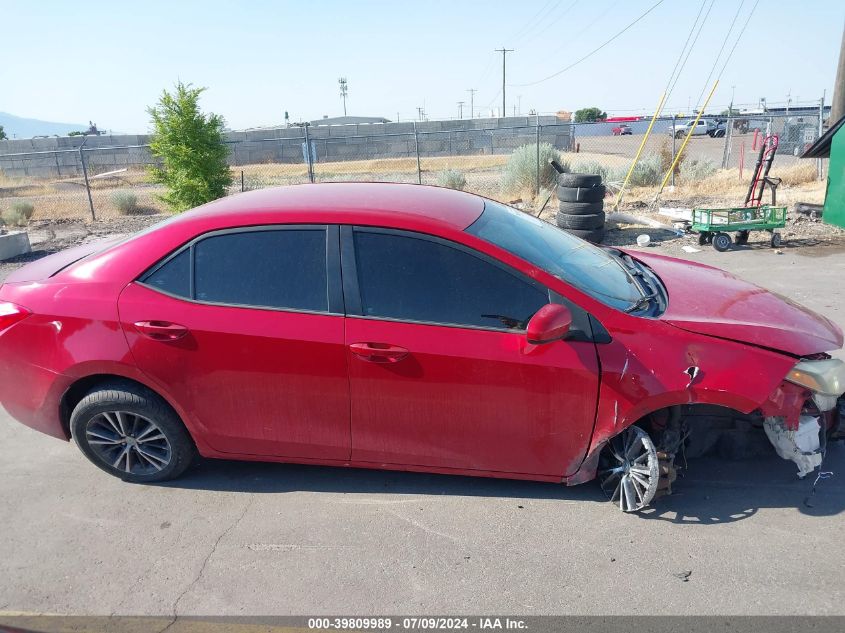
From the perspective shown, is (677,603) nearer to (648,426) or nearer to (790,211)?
(648,426)

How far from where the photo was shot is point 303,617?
2789mm

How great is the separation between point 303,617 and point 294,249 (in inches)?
70.9

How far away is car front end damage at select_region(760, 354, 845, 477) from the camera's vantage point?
10.4ft

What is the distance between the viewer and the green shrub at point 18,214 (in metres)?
15.4

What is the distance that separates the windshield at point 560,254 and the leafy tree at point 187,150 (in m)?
11.0

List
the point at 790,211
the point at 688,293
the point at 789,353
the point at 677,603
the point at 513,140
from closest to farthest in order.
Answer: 1. the point at 677,603
2. the point at 789,353
3. the point at 688,293
4. the point at 790,211
5. the point at 513,140

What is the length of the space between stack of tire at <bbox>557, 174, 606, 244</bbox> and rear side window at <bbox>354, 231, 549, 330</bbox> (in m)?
7.14

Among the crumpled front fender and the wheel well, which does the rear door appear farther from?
the crumpled front fender

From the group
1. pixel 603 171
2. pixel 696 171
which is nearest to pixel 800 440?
pixel 603 171

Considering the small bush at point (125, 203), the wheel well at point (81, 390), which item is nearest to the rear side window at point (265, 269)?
the wheel well at point (81, 390)

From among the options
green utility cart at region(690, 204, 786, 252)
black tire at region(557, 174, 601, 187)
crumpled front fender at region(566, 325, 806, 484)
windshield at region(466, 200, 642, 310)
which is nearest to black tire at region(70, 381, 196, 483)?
windshield at region(466, 200, 642, 310)

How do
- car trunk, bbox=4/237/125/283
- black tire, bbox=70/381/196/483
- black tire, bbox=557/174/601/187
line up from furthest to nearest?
black tire, bbox=557/174/601/187, car trunk, bbox=4/237/125/283, black tire, bbox=70/381/196/483

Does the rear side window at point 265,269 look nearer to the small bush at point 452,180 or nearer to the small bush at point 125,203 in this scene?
the small bush at point 452,180

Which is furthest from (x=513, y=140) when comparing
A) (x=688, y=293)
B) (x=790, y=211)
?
(x=688, y=293)
